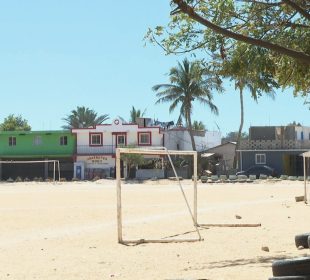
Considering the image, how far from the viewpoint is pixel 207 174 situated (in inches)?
2532

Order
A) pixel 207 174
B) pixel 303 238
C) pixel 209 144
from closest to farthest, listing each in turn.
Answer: pixel 303 238 → pixel 207 174 → pixel 209 144

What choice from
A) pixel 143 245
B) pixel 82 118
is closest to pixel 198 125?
pixel 82 118

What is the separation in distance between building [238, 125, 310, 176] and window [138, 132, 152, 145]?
1002 centimetres

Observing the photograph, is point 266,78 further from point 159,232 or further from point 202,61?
point 159,232

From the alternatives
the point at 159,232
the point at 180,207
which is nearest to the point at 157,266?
the point at 159,232

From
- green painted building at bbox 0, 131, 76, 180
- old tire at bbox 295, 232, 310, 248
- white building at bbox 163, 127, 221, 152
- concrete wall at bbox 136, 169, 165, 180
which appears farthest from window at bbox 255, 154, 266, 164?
old tire at bbox 295, 232, 310, 248

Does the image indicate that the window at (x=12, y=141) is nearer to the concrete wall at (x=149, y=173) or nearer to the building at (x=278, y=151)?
the concrete wall at (x=149, y=173)

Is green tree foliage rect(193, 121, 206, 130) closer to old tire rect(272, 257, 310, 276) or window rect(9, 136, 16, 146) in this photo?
window rect(9, 136, 16, 146)

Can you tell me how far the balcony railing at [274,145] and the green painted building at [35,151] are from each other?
18.4 m

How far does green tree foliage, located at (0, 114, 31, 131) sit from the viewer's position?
98.3 meters

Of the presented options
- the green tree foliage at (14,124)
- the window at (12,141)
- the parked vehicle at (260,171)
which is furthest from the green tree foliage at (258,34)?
the green tree foliage at (14,124)

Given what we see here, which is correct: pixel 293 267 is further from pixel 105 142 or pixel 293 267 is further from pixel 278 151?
pixel 105 142

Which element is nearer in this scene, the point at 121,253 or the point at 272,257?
the point at 272,257

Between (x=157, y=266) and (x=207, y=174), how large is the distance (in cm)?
5293
